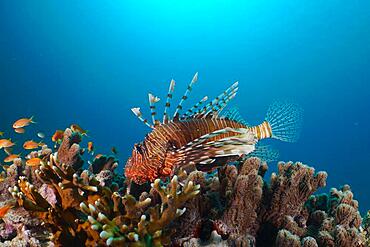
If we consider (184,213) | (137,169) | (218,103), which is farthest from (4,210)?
(218,103)

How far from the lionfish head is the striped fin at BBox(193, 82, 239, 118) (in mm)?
939

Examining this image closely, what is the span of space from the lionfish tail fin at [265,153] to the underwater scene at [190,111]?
0.6 inches

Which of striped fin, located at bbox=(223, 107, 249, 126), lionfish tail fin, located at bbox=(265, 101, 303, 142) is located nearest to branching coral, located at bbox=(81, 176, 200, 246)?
striped fin, located at bbox=(223, 107, 249, 126)

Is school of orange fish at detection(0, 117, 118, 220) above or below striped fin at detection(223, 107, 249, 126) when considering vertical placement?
above

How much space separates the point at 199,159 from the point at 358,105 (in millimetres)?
81126

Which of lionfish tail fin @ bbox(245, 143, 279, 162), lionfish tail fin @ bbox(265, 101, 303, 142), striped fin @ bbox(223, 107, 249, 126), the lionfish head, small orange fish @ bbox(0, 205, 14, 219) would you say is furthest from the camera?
lionfish tail fin @ bbox(265, 101, 303, 142)

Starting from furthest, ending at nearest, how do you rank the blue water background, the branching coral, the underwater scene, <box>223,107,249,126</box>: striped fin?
the blue water background, <box>223,107,249,126</box>: striped fin, the underwater scene, the branching coral

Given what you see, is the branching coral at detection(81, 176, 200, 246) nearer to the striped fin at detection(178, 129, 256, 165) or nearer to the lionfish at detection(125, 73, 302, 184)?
the lionfish at detection(125, 73, 302, 184)

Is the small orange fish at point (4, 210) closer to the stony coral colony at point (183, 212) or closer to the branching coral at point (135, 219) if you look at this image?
the stony coral colony at point (183, 212)

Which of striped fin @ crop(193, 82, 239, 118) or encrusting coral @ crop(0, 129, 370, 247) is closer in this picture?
encrusting coral @ crop(0, 129, 370, 247)

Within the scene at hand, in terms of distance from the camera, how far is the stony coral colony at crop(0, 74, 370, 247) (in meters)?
2.02

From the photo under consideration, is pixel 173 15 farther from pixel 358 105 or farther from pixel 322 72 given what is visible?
pixel 358 105

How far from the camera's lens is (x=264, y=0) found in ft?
270

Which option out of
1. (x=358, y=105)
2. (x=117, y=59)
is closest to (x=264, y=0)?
(x=358, y=105)
